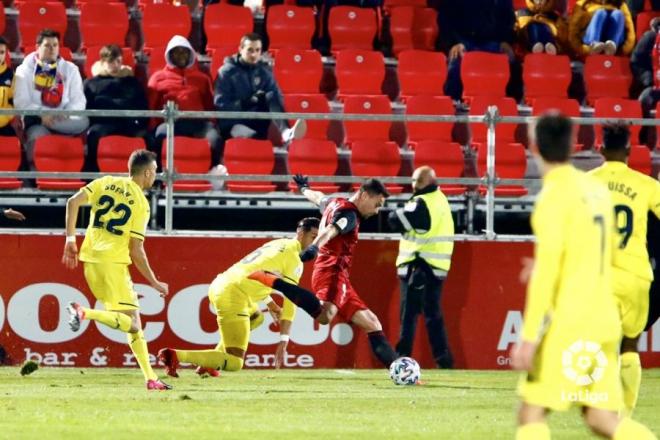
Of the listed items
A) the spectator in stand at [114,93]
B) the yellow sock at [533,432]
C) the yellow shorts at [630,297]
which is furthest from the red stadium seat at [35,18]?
the yellow sock at [533,432]

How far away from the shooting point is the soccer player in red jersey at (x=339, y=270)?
531 inches

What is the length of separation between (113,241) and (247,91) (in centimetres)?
410

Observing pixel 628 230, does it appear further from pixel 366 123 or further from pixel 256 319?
pixel 366 123

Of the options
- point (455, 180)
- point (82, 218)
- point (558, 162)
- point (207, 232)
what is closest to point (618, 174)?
point (558, 162)

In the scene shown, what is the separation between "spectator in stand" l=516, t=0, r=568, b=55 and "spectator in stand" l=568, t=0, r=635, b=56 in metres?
0.16

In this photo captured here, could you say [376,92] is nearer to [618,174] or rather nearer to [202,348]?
[202,348]

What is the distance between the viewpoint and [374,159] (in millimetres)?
17031

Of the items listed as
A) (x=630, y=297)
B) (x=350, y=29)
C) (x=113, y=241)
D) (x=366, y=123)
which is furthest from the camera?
(x=350, y=29)

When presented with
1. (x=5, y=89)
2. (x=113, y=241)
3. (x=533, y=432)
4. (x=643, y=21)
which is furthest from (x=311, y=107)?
(x=533, y=432)

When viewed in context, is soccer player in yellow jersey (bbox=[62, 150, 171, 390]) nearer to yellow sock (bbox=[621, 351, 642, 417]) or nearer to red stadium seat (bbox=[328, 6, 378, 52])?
yellow sock (bbox=[621, 351, 642, 417])

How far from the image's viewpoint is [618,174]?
31.7 feet

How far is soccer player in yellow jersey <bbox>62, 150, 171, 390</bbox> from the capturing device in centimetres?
1302

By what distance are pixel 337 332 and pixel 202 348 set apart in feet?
4.64

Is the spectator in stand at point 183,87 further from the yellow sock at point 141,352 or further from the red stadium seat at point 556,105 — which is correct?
the yellow sock at point 141,352
